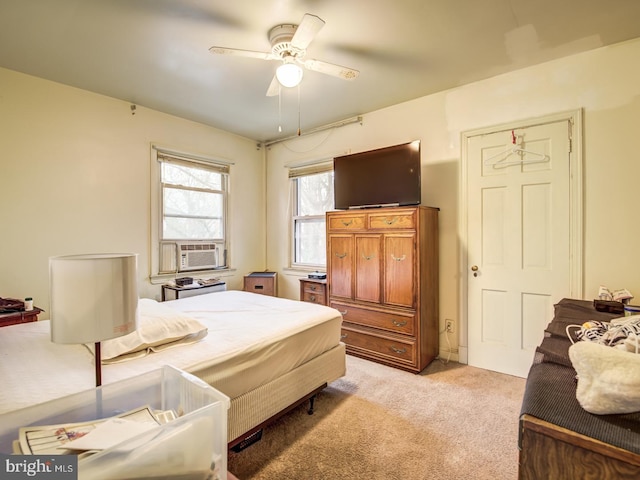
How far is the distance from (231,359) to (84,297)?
85cm

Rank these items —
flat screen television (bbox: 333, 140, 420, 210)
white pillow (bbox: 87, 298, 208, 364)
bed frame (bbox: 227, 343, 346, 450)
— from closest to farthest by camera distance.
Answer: white pillow (bbox: 87, 298, 208, 364) < bed frame (bbox: 227, 343, 346, 450) < flat screen television (bbox: 333, 140, 420, 210)

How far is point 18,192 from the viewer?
2680mm

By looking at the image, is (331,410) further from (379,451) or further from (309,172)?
(309,172)

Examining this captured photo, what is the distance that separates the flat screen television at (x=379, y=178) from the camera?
2.95m

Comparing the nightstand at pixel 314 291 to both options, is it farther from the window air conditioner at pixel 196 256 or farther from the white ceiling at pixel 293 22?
the white ceiling at pixel 293 22

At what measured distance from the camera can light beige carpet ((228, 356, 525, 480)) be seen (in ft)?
5.31

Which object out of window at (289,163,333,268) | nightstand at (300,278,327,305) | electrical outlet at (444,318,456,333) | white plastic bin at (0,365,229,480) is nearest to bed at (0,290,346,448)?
white plastic bin at (0,365,229,480)

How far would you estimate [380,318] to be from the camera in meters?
2.98

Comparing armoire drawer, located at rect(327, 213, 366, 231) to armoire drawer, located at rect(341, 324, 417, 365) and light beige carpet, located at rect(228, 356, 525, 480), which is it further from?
light beige carpet, located at rect(228, 356, 525, 480)

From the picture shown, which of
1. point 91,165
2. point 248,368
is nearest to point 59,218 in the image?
point 91,165

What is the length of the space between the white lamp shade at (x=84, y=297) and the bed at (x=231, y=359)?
46 centimetres

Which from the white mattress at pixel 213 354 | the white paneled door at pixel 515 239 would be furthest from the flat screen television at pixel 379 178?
the white mattress at pixel 213 354

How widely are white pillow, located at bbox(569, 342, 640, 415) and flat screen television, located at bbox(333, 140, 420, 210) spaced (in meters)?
2.15

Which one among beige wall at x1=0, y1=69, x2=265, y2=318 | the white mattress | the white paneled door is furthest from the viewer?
beige wall at x1=0, y1=69, x2=265, y2=318
